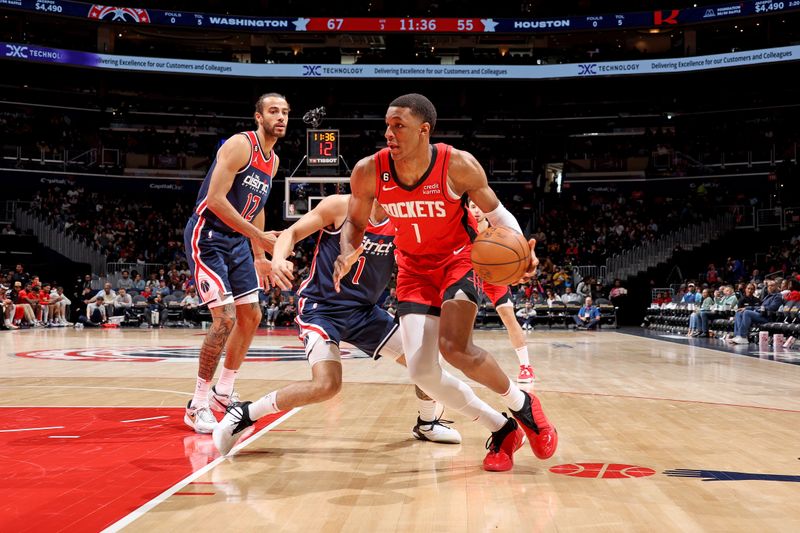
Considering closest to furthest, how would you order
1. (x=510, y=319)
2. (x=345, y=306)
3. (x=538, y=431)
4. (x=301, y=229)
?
(x=538, y=431) < (x=301, y=229) < (x=345, y=306) < (x=510, y=319)

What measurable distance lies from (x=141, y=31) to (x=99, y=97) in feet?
15.9

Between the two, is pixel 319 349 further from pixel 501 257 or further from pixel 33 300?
pixel 33 300

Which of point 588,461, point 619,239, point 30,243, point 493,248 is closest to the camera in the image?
point 493,248

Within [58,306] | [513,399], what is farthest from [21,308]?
[513,399]

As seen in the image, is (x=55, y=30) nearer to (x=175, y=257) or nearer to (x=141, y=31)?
(x=141, y=31)

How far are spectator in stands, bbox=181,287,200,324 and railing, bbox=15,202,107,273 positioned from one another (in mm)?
6285

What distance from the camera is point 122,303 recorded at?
74.9 ft

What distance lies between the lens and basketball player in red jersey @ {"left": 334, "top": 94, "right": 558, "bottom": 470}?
4262 millimetres

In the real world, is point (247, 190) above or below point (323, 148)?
below

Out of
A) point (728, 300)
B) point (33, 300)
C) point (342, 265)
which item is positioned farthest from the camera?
point (33, 300)

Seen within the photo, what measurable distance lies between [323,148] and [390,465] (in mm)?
18311

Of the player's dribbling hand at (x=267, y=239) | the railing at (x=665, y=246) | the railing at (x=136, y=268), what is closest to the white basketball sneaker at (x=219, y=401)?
the player's dribbling hand at (x=267, y=239)

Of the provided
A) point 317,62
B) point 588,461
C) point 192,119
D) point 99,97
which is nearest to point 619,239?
point 317,62

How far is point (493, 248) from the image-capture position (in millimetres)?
4062
